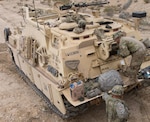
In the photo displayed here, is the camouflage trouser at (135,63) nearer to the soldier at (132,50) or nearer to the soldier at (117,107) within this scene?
the soldier at (132,50)

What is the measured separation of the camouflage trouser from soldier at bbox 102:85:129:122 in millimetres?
1791

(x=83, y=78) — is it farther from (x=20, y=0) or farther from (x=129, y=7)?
(x=20, y=0)

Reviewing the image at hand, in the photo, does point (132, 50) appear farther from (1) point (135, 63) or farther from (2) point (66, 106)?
(2) point (66, 106)

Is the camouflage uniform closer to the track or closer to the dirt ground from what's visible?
the dirt ground

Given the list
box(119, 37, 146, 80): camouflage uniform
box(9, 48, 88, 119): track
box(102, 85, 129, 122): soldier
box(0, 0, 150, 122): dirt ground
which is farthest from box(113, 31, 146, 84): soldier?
box(102, 85, 129, 122): soldier

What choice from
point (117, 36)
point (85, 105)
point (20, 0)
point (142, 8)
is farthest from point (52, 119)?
point (20, 0)

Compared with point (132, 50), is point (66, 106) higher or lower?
lower

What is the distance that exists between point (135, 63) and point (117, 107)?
2083 mm

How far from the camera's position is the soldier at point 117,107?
18.7 ft

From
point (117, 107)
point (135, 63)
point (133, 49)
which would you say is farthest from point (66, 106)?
point (133, 49)

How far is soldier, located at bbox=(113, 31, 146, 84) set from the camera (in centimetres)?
724

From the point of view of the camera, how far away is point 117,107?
5727 millimetres

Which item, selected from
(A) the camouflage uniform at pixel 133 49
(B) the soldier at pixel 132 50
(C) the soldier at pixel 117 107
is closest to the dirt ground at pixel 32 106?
(B) the soldier at pixel 132 50

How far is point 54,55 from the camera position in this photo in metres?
7.91
